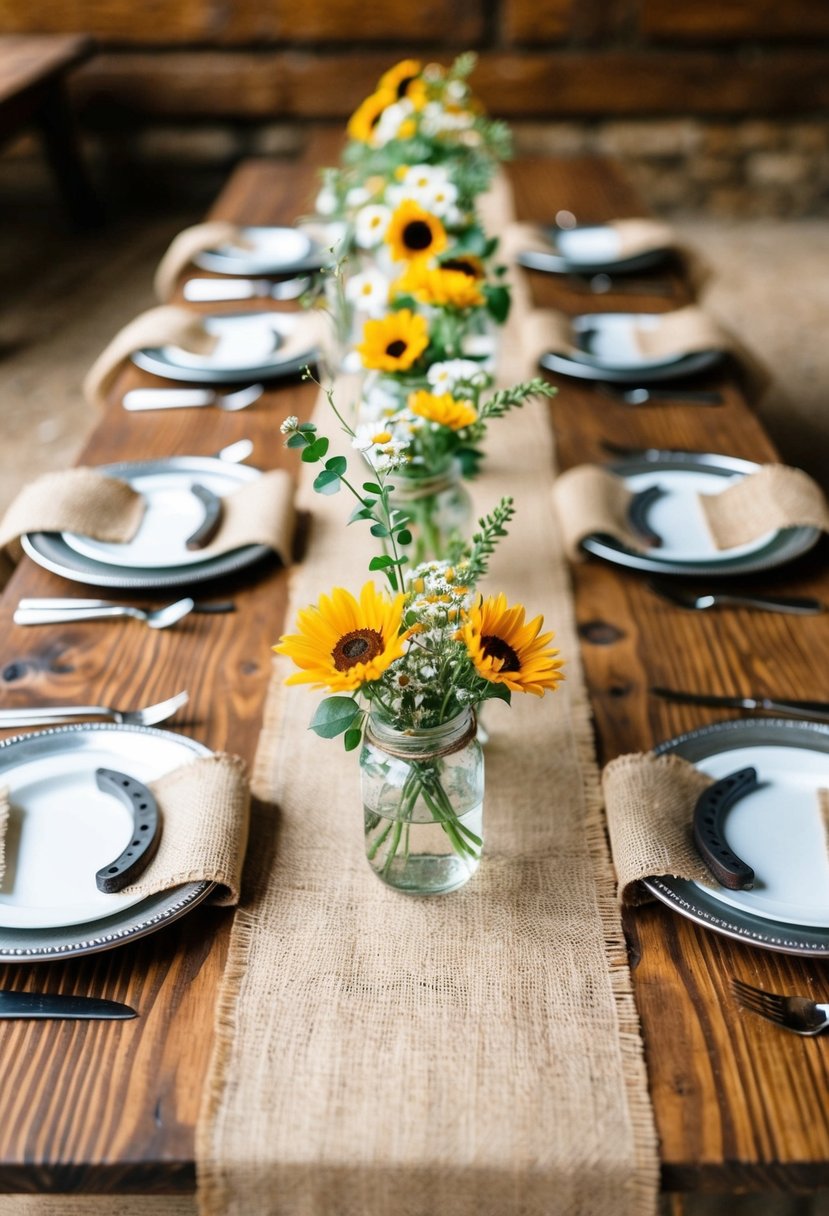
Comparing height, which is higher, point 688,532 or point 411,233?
point 411,233

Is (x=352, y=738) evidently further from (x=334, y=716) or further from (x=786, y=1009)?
(x=786, y=1009)

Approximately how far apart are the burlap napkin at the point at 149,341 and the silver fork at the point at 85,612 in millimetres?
617

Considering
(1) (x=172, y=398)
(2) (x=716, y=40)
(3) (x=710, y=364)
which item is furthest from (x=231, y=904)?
(2) (x=716, y=40)

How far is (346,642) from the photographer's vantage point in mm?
771

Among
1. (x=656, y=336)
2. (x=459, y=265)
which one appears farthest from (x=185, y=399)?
(x=656, y=336)

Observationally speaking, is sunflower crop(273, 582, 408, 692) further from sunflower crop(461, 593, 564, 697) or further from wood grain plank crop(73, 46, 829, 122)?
wood grain plank crop(73, 46, 829, 122)

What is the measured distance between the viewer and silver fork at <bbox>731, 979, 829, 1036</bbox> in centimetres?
79

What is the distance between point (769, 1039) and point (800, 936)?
0.26 ft

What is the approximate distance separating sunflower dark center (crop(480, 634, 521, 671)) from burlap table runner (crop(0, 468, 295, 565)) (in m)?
0.56

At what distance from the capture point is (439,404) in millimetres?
1065

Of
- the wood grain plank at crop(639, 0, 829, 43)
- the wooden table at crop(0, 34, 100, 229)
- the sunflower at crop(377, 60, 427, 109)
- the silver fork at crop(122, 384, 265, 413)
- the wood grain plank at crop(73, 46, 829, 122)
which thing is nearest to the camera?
the silver fork at crop(122, 384, 265, 413)

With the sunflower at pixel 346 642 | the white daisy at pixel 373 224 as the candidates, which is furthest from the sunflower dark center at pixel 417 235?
the sunflower at pixel 346 642

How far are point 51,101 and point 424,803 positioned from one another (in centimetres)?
391

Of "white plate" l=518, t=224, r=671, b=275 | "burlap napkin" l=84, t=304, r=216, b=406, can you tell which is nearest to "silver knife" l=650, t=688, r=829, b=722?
"burlap napkin" l=84, t=304, r=216, b=406
